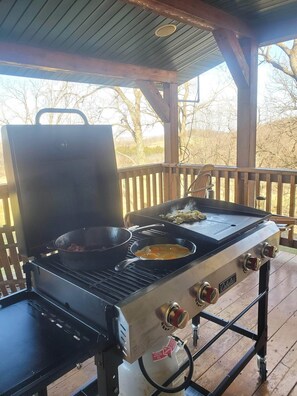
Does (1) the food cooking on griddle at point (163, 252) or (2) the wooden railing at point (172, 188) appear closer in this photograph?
(1) the food cooking on griddle at point (163, 252)

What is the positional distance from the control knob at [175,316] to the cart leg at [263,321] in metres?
0.88

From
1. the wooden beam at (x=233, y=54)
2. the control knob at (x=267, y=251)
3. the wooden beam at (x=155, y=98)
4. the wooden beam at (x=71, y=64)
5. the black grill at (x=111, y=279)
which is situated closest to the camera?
the black grill at (x=111, y=279)

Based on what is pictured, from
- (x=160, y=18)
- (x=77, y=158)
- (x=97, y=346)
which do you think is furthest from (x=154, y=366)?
(x=160, y=18)

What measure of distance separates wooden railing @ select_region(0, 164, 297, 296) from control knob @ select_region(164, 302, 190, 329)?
1.68 m

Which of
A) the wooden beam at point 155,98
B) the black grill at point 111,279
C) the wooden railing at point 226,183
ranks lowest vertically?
the wooden railing at point 226,183

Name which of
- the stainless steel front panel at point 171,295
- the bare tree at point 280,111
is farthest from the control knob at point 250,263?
the bare tree at point 280,111

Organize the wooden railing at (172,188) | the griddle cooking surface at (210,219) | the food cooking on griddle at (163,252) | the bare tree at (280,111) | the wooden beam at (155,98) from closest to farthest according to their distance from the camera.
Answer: the food cooking on griddle at (163,252) < the griddle cooking surface at (210,219) < the wooden railing at (172,188) < the wooden beam at (155,98) < the bare tree at (280,111)

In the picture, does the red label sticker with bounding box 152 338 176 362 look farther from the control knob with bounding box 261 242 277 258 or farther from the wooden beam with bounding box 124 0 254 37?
the wooden beam with bounding box 124 0 254 37

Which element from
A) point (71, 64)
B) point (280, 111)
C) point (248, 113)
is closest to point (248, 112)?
point (248, 113)

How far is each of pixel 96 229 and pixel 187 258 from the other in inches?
15.9

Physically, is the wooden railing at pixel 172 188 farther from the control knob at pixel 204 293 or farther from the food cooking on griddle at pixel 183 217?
the control knob at pixel 204 293

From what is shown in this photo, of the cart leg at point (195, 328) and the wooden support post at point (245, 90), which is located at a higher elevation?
the wooden support post at point (245, 90)

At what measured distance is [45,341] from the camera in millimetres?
826

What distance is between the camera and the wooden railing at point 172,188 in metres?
2.27
